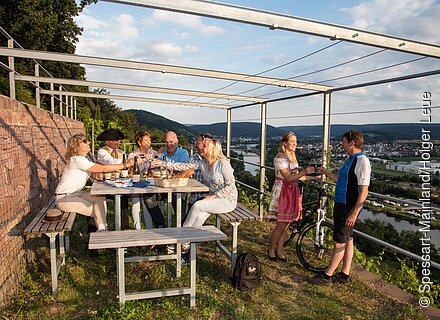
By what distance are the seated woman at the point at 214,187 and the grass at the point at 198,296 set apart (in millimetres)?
574

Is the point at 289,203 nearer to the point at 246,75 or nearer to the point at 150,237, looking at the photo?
the point at 150,237

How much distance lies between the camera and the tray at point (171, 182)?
3398mm

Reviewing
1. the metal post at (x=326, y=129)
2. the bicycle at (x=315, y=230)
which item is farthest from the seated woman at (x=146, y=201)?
the metal post at (x=326, y=129)

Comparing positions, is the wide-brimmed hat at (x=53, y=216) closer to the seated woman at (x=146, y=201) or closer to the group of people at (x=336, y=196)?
the seated woman at (x=146, y=201)

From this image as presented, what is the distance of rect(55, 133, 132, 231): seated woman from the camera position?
3416mm

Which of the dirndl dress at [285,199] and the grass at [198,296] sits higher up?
the dirndl dress at [285,199]

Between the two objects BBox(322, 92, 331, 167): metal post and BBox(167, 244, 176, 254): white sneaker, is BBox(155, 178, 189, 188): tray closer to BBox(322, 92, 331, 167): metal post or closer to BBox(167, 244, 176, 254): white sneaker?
BBox(167, 244, 176, 254): white sneaker

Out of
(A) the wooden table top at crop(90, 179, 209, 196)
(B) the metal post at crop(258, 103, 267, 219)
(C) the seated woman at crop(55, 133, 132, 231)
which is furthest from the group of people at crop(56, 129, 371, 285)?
(B) the metal post at crop(258, 103, 267, 219)

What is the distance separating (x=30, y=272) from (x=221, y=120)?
5.79 meters

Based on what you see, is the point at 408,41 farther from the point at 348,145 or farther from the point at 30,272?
the point at 30,272

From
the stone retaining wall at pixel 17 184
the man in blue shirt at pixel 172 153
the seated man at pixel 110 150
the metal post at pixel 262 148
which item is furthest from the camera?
the metal post at pixel 262 148

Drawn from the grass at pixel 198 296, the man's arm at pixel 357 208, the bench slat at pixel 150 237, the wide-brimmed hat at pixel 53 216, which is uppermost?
the man's arm at pixel 357 208

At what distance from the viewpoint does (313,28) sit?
2764 mm

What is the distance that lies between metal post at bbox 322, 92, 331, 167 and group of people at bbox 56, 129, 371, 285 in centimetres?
37
